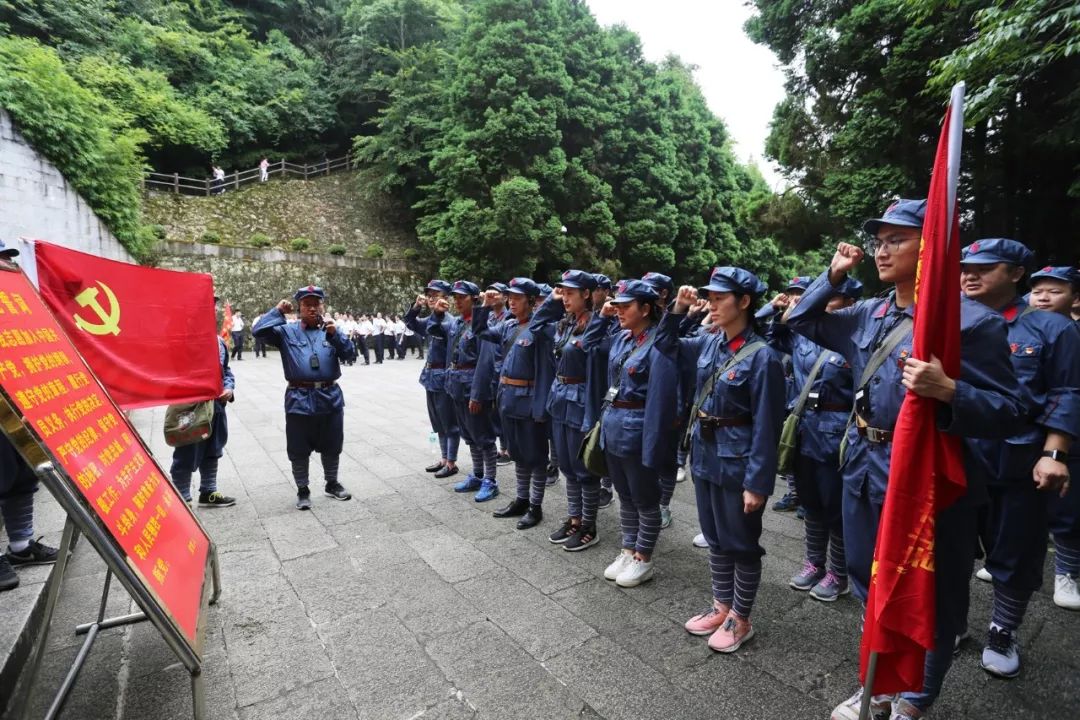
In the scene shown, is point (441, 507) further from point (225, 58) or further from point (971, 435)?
point (225, 58)

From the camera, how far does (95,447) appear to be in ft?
7.21

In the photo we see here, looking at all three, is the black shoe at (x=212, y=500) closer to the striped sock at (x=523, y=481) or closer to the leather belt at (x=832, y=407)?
the striped sock at (x=523, y=481)

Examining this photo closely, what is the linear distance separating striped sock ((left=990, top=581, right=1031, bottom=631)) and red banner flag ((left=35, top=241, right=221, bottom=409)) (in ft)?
15.9

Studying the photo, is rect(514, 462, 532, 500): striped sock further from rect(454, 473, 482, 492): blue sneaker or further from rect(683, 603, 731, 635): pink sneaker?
rect(683, 603, 731, 635): pink sneaker

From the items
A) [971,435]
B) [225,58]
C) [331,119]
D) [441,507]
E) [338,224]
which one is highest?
[225,58]

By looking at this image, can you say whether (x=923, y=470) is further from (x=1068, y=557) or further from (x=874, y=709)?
(x=1068, y=557)

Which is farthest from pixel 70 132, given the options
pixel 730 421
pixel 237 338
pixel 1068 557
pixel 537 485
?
pixel 1068 557

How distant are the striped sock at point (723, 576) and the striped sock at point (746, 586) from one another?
133 mm

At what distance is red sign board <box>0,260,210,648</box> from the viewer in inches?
74.9

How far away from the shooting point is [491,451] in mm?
5559

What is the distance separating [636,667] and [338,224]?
30.5 m

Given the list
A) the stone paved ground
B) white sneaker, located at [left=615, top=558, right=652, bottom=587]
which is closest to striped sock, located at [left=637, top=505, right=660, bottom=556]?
white sneaker, located at [left=615, top=558, right=652, bottom=587]

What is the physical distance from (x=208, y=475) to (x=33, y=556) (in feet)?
5.10

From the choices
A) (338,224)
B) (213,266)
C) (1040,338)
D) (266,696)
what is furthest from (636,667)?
(338,224)
